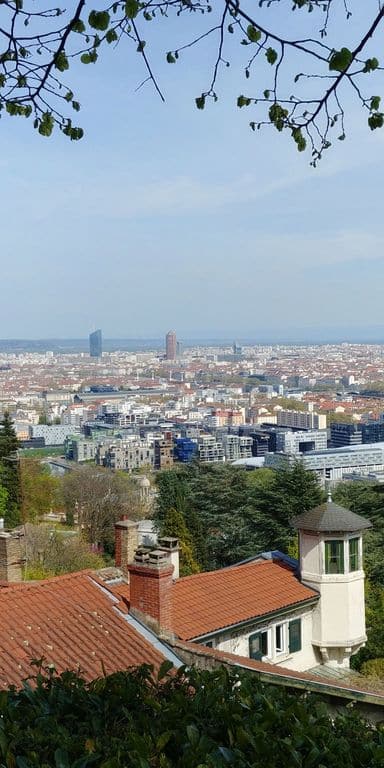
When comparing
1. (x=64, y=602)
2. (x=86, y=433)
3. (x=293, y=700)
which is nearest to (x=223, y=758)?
(x=293, y=700)

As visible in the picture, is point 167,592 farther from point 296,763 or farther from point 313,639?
point 296,763

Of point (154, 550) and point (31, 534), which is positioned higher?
point (154, 550)

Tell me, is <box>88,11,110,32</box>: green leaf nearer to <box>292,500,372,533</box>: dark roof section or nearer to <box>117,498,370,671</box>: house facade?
<box>117,498,370,671</box>: house facade

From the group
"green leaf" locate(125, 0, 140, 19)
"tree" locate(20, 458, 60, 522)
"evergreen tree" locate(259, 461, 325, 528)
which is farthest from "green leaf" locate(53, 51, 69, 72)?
"tree" locate(20, 458, 60, 522)

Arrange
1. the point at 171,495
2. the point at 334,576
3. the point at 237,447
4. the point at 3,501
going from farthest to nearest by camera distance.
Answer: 1. the point at 237,447
2. the point at 171,495
3. the point at 3,501
4. the point at 334,576

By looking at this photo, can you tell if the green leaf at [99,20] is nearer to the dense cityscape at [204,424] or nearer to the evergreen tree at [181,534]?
the evergreen tree at [181,534]

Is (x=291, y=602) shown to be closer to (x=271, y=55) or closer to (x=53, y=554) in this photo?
(x=271, y=55)

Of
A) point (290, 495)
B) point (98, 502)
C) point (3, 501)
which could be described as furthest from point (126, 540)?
point (98, 502)
